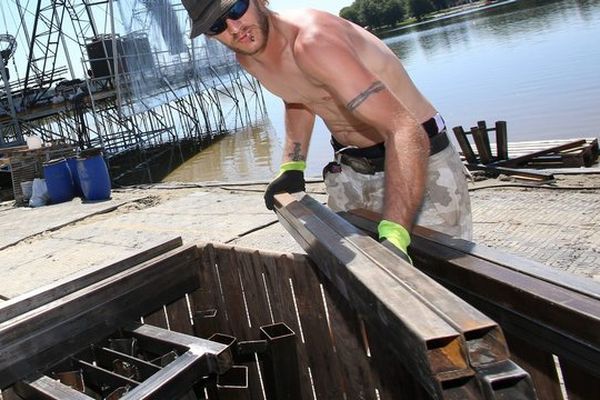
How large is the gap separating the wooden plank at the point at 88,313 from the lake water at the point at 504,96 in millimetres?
13234

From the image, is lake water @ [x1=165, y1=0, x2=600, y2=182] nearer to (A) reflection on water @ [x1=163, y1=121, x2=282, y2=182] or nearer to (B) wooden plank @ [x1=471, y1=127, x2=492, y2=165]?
(A) reflection on water @ [x1=163, y1=121, x2=282, y2=182]

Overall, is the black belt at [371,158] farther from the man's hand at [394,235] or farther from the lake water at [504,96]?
the lake water at [504,96]

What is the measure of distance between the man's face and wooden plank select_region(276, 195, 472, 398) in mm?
1061

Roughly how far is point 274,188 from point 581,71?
22360mm

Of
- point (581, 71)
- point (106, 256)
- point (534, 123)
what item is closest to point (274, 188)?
point (106, 256)

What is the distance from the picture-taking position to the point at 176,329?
9.84ft

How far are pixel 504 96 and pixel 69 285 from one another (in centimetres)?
2135

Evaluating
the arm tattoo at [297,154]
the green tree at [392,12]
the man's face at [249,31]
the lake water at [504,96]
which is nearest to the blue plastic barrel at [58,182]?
the lake water at [504,96]

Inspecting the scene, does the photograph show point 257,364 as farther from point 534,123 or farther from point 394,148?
point 534,123

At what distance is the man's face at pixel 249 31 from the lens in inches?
98.1

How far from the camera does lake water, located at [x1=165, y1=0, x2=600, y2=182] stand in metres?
16.8

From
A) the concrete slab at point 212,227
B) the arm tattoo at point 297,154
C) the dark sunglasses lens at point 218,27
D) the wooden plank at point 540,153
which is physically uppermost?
the dark sunglasses lens at point 218,27

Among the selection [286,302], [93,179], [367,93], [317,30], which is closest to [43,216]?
[93,179]

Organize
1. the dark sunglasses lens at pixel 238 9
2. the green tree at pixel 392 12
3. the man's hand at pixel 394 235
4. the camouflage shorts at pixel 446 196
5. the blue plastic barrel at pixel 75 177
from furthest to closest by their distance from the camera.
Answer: the green tree at pixel 392 12
the blue plastic barrel at pixel 75 177
the camouflage shorts at pixel 446 196
the dark sunglasses lens at pixel 238 9
the man's hand at pixel 394 235
